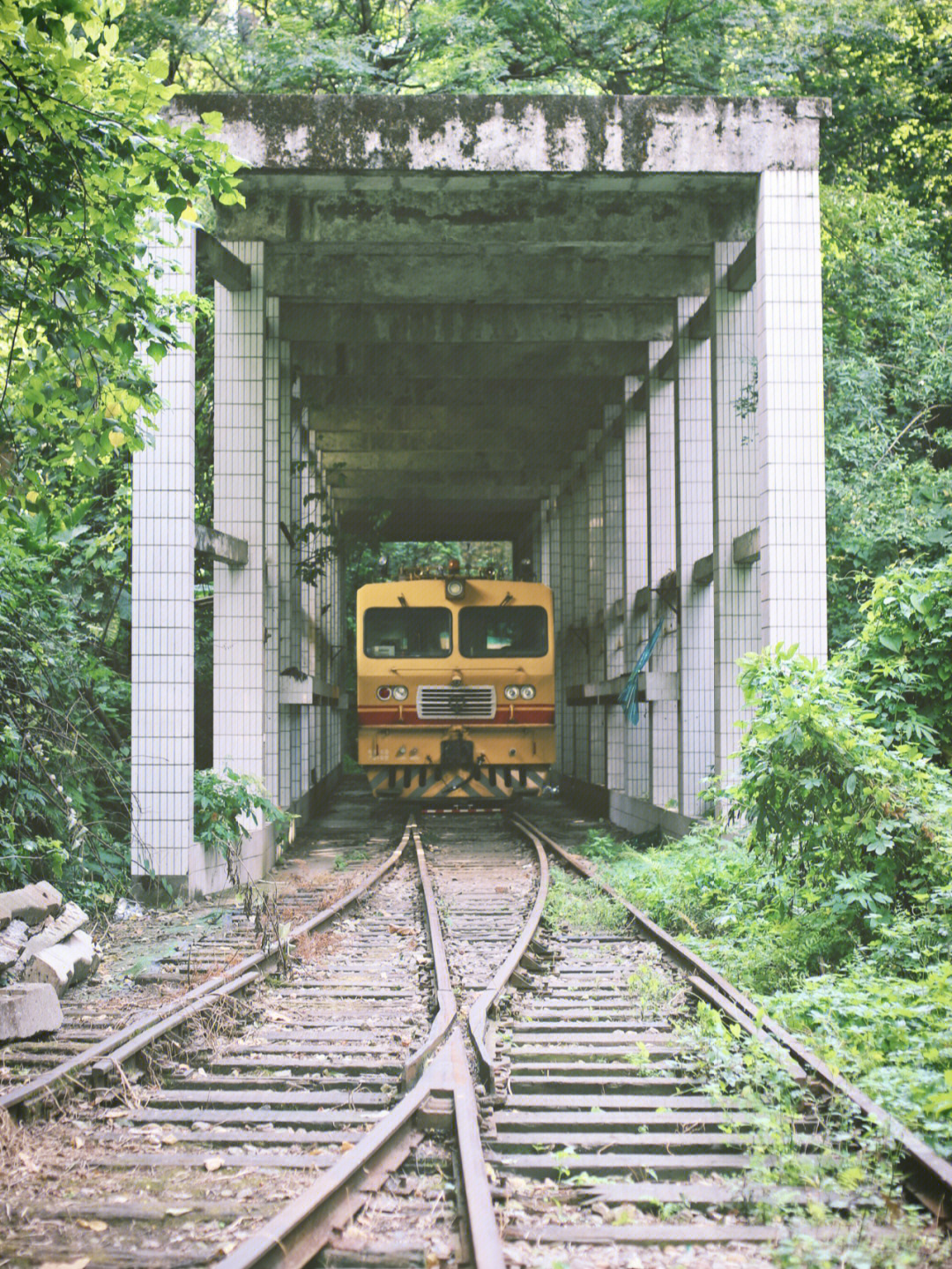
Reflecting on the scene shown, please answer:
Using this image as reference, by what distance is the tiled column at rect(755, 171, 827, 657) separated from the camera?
31.5ft

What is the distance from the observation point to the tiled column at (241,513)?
1128 centimetres

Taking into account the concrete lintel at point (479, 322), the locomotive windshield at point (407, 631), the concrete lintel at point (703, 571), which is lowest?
the locomotive windshield at point (407, 631)

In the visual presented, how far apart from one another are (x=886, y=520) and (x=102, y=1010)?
10.1 m

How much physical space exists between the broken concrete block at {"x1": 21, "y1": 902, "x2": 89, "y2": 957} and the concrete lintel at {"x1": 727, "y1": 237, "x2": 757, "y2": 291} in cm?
755

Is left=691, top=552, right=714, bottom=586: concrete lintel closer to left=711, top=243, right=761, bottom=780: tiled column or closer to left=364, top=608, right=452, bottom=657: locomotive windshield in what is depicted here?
left=711, top=243, right=761, bottom=780: tiled column

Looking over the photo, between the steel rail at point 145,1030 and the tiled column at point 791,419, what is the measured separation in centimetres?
486

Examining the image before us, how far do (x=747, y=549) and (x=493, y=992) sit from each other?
5875mm

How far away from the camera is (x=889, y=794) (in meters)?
6.31

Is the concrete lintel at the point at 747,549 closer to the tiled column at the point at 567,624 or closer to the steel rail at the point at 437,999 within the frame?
the steel rail at the point at 437,999

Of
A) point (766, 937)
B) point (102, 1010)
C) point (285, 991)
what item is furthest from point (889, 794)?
point (102, 1010)

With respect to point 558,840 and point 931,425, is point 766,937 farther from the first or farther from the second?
point 931,425

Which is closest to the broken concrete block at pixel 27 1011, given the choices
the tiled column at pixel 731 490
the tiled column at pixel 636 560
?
the tiled column at pixel 731 490

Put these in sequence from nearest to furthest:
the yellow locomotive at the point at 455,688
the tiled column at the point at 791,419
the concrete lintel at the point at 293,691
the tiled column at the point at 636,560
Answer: the tiled column at the point at 791,419
the concrete lintel at the point at 293,691
the tiled column at the point at 636,560
the yellow locomotive at the point at 455,688

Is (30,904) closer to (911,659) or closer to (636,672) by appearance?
(911,659)
